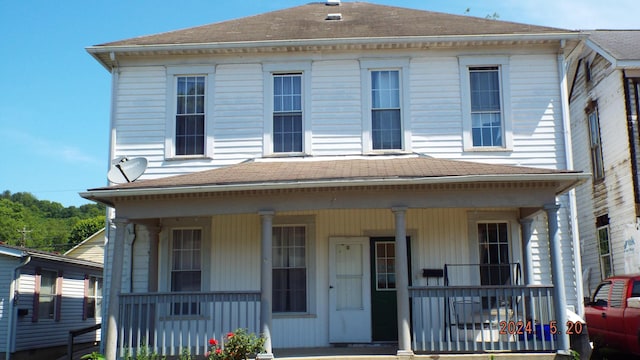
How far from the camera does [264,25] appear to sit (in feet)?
48.0

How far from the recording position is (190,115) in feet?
44.1

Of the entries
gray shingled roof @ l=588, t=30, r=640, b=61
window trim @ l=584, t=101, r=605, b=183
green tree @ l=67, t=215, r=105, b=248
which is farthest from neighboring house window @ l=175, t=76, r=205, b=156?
green tree @ l=67, t=215, r=105, b=248

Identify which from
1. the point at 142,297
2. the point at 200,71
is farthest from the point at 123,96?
the point at 142,297

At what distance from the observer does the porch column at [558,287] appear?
1034 centimetres

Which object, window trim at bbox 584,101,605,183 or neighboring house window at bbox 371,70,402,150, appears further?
window trim at bbox 584,101,605,183

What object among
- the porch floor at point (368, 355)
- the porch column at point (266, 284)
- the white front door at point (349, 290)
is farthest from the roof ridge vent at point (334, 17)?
the porch floor at point (368, 355)

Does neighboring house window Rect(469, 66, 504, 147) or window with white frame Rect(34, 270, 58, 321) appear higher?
neighboring house window Rect(469, 66, 504, 147)

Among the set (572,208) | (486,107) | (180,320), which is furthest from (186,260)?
(572,208)

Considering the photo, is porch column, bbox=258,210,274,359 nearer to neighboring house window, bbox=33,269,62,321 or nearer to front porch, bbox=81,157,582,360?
front porch, bbox=81,157,582,360

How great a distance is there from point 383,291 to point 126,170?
18.1 feet

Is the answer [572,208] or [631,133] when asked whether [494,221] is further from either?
[631,133]

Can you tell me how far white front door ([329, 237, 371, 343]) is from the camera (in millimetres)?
12452

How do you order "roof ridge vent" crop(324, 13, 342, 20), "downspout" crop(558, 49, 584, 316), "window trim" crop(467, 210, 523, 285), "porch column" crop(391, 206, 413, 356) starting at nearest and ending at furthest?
"porch column" crop(391, 206, 413, 356), "downspout" crop(558, 49, 584, 316), "window trim" crop(467, 210, 523, 285), "roof ridge vent" crop(324, 13, 342, 20)

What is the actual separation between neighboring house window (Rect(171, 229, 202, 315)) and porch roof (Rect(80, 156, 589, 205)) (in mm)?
1340
